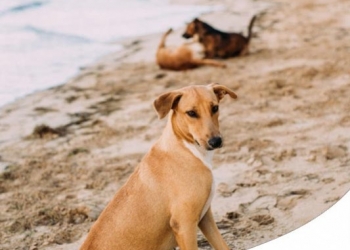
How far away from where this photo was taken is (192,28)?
174 inches

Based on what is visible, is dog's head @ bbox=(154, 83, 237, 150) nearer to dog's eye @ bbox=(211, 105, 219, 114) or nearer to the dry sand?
dog's eye @ bbox=(211, 105, 219, 114)

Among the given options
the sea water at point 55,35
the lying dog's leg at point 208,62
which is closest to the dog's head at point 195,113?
the sea water at point 55,35

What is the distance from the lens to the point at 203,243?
7.21ft

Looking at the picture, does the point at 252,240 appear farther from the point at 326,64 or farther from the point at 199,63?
the point at 199,63

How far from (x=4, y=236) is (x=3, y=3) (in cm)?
131

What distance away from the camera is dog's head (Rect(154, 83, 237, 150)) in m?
1.87

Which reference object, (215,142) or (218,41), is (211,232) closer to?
(215,142)

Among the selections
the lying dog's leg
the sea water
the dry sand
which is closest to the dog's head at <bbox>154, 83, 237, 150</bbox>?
the dry sand

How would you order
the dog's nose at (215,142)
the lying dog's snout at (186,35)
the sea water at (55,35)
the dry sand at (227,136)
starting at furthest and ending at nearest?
the lying dog's snout at (186,35)
the sea water at (55,35)
the dry sand at (227,136)
the dog's nose at (215,142)

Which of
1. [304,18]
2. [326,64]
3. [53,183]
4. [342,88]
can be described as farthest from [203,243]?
[304,18]

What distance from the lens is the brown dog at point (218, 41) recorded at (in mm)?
4328

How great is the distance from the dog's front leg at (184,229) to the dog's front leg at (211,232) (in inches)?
4.7

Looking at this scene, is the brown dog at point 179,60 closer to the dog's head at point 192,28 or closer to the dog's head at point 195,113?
the dog's head at point 192,28

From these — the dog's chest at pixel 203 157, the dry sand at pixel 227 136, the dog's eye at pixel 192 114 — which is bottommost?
the dry sand at pixel 227 136
